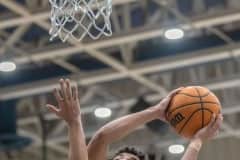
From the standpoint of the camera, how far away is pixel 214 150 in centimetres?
1408

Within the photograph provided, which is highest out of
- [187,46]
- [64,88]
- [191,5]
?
[191,5]

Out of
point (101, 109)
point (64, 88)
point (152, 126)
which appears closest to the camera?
point (64, 88)

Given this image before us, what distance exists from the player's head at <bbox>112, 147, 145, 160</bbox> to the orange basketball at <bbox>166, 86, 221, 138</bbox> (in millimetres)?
226

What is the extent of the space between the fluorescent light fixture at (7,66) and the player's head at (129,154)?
263 inches

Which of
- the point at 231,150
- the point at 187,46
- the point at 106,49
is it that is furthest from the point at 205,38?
the point at 231,150

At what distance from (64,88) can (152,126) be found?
27.4 ft

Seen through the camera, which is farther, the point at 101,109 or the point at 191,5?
the point at 101,109

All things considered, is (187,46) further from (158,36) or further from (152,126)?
(152,126)

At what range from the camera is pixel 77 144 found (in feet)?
8.22

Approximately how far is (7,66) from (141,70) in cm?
192

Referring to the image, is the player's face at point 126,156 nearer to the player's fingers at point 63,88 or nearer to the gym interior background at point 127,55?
the player's fingers at point 63,88

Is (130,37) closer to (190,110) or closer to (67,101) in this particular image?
(190,110)

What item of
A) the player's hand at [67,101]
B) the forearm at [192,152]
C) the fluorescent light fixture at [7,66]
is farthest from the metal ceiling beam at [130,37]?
the player's hand at [67,101]

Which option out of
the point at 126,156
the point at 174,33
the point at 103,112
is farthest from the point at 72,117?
the point at 103,112
